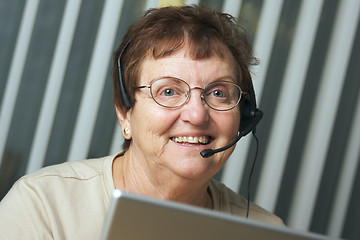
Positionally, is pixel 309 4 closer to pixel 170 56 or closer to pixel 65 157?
pixel 170 56

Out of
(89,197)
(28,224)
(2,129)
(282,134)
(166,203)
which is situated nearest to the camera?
(166,203)

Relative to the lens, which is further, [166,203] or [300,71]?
[300,71]

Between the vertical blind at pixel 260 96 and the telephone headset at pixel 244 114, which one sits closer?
the telephone headset at pixel 244 114

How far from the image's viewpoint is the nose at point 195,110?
4.38 ft

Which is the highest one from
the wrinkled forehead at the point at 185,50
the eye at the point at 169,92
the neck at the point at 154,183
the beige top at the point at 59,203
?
the wrinkled forehead at the point at 185,50

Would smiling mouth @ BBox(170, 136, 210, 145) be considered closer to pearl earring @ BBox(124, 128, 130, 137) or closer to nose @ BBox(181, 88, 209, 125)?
nose @ BBox(181, 88, 209, 125)

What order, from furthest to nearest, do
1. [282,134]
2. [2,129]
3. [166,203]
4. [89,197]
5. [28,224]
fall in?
[282,134]
[2,129]
[89,197]
[28,224]
[166,203]

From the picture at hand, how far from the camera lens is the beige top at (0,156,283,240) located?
1.24 metres

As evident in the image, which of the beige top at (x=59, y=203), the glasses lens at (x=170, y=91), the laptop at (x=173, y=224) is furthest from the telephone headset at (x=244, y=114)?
the laptop at (x=173, y=224)

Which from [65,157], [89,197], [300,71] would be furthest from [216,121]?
[300,71]

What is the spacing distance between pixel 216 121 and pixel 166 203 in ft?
2.44

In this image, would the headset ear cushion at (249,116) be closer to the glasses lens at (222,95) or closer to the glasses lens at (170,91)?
the glasses lens at (222,95)

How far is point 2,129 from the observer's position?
6.53ft

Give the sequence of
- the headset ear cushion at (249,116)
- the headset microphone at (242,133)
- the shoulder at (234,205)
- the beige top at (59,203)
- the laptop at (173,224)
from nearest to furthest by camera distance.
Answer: the laptop at (173,224), the beige top at (59,203), the headset microphone at (242,133), the headset ear cushion at (249,116), the shoulder at (234,205)
